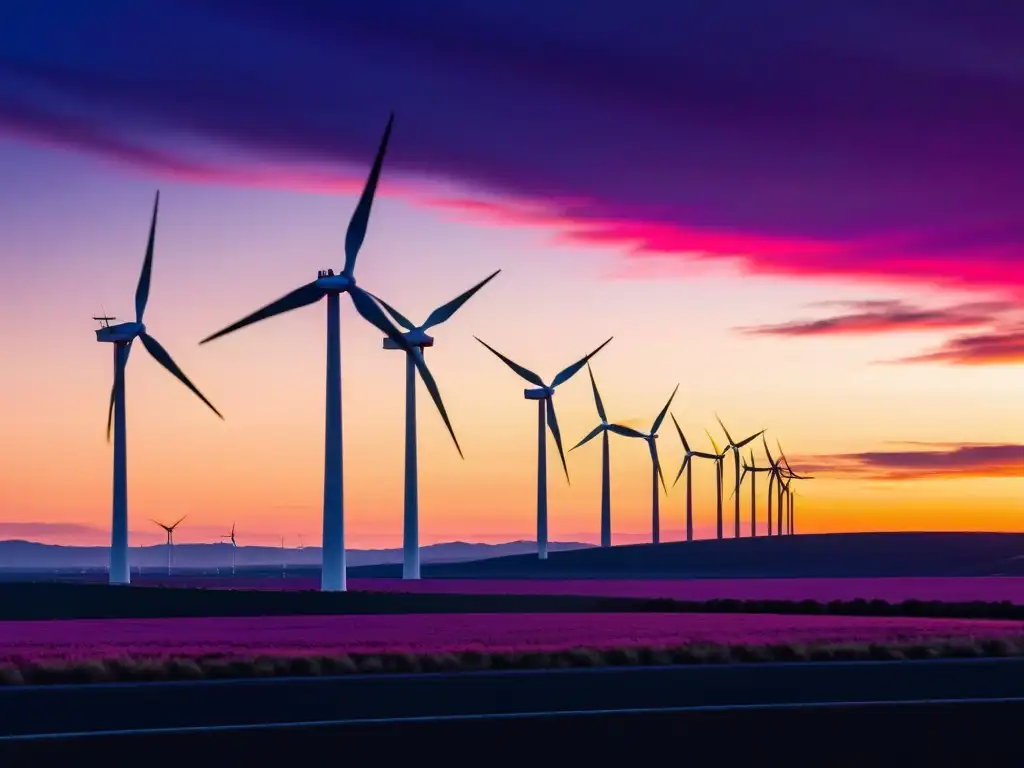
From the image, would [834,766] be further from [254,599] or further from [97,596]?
[97,596]

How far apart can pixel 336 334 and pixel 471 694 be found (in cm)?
5271

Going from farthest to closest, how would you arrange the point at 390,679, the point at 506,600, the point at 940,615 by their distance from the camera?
the point at 506,600
the point at 940,615
the point at 390,679

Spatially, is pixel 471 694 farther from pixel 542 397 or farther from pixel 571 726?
pixel 542 397

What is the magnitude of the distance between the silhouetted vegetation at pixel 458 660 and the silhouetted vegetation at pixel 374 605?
25347 millimetres

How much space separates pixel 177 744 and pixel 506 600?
2052 inches

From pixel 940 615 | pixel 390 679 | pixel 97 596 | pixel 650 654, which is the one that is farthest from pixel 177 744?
pixel 97 596

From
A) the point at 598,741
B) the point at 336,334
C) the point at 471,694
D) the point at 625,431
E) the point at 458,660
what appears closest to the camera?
the point at 598,741

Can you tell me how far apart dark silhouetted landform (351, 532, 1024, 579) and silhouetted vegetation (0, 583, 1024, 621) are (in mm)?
62423

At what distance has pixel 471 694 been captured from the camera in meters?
27.1

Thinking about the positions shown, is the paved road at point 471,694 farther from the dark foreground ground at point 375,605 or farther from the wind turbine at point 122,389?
the wind turbine at point 122,389

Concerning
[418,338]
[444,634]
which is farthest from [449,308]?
[444,634]

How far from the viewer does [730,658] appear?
3562 centimetres

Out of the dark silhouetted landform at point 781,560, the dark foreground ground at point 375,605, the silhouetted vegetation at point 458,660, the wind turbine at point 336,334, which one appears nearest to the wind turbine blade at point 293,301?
the wind turbine at point 336,334

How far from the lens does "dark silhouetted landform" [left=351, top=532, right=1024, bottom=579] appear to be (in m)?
144
